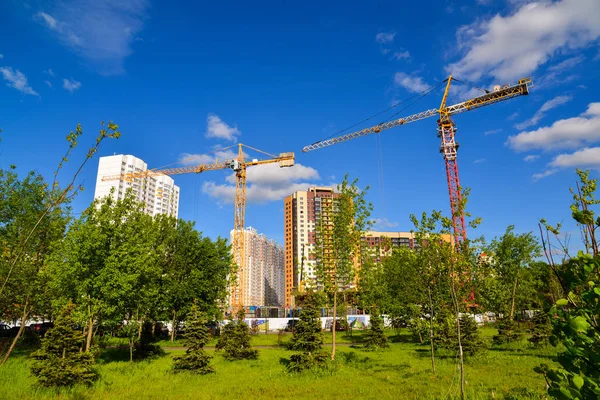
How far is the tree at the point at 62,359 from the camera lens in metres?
14.9

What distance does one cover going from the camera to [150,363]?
2270cm

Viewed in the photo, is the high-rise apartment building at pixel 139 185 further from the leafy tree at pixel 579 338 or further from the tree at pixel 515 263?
the leafy tree at pixel 579 338

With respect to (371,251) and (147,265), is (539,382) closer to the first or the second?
(371,251)

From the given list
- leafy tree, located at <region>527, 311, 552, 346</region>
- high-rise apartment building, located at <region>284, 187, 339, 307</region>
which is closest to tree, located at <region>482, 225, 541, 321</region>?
leafy tree, located at <region>527, 311, 552, 346</region>

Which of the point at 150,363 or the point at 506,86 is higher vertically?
the point at 506,86

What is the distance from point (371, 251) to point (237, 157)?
73056mm

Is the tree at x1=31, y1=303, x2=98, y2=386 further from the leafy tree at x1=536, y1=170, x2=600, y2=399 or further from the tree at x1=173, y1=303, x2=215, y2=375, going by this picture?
the leafy tree at x1=536, y1=170, x2=600, y2=399

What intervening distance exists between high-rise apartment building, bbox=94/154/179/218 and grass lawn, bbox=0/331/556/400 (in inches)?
4645

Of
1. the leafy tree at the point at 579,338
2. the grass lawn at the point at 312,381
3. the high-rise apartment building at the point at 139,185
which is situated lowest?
the grass lawn at the point at 312,381

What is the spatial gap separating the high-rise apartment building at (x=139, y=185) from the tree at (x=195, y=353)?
117 metres

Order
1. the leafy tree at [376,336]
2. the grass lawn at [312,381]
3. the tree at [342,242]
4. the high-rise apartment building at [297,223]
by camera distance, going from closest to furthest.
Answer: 1. the grass lawn at [312,381]
2. the tree at [342,242]
3. the leafy tree at [376,336]
4. the high-rise apartment building at [297,223]

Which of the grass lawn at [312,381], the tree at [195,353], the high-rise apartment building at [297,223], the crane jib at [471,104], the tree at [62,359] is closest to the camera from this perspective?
the grass lawn at [312,381]

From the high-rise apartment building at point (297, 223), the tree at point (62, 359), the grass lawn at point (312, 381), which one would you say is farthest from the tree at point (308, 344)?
the high-rise apartment building at point (297, 223)

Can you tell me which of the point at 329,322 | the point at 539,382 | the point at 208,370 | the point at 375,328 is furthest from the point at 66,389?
the point at 329,322
